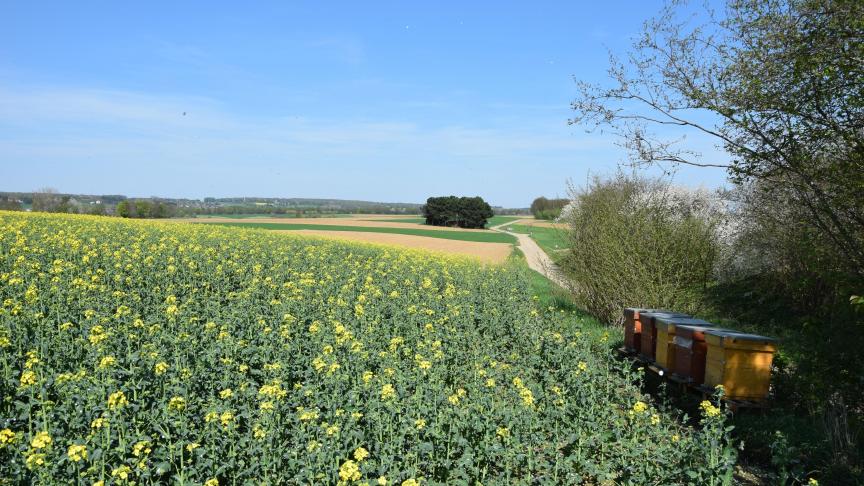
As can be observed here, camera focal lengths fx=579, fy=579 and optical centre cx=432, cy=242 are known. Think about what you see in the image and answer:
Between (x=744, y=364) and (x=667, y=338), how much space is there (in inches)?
69.4

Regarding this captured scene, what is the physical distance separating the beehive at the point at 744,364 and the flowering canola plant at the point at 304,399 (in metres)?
0.80

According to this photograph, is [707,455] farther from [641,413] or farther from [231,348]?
[231,348]

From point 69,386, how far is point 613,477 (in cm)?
592

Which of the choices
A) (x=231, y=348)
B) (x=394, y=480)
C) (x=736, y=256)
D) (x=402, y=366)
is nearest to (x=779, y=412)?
(x=402, y=366)

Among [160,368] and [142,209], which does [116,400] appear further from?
[142,209]

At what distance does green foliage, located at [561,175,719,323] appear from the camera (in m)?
15.1

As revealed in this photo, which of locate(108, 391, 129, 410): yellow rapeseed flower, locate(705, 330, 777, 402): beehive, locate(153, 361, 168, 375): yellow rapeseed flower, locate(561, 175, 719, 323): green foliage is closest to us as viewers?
locate(108, 391, 129, 410): yellow rapeseed flower

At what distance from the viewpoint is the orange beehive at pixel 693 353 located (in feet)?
30.3

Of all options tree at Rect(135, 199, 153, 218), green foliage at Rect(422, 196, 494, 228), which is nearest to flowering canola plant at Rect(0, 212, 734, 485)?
tree at Rect(135, 199, 153, 218)

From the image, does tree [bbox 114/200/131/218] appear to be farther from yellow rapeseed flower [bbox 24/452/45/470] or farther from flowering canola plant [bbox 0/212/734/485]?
yellow rapeseed flower [bbox 24/452/45/470]

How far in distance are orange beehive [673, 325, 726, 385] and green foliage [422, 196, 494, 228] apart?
86.5m

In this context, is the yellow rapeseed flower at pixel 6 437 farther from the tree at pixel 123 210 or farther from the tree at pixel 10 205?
the tree at pixel 123 210

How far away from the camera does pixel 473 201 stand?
316 ft

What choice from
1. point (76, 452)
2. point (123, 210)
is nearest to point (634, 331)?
point (76, 452)
